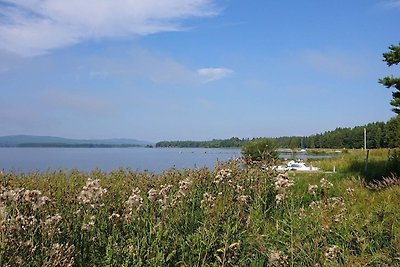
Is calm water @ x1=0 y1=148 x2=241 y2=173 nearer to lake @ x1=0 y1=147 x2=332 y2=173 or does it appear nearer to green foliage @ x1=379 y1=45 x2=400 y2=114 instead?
lake @ x1=0 y1=147 x2=332 y2=173

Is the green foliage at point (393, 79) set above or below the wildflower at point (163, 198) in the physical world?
above

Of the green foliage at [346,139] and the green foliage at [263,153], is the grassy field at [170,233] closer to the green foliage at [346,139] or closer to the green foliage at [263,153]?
the green foliage at [263,153]

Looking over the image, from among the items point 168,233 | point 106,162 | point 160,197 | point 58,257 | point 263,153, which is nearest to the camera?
point 58,257

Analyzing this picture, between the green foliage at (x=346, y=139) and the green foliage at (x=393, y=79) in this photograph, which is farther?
the green foliage at (x=346, y=139)

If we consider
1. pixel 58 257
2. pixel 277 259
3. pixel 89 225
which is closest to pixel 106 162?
pixel 89 225

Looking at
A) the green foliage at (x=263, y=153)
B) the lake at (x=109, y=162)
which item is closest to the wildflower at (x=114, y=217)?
the green foliage at (x=263, y=153)

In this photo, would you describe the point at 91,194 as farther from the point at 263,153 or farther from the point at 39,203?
the point at 263,153

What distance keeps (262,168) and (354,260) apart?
14.2 ft

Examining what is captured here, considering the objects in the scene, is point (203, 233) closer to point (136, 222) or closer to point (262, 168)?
point (136, 222)

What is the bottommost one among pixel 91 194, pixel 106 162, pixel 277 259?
pixel 106 162

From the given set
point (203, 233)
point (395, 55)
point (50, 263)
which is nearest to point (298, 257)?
point (203, 233)

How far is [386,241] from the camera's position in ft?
17.0

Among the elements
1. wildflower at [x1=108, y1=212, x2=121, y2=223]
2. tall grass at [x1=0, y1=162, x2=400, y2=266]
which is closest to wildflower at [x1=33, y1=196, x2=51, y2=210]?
tall grass at [x1=0, y1=162, x2=400, y2=266]

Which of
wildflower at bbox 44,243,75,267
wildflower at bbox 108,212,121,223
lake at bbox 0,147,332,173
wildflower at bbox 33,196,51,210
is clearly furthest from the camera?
lake at bbox 0,147,332,173
